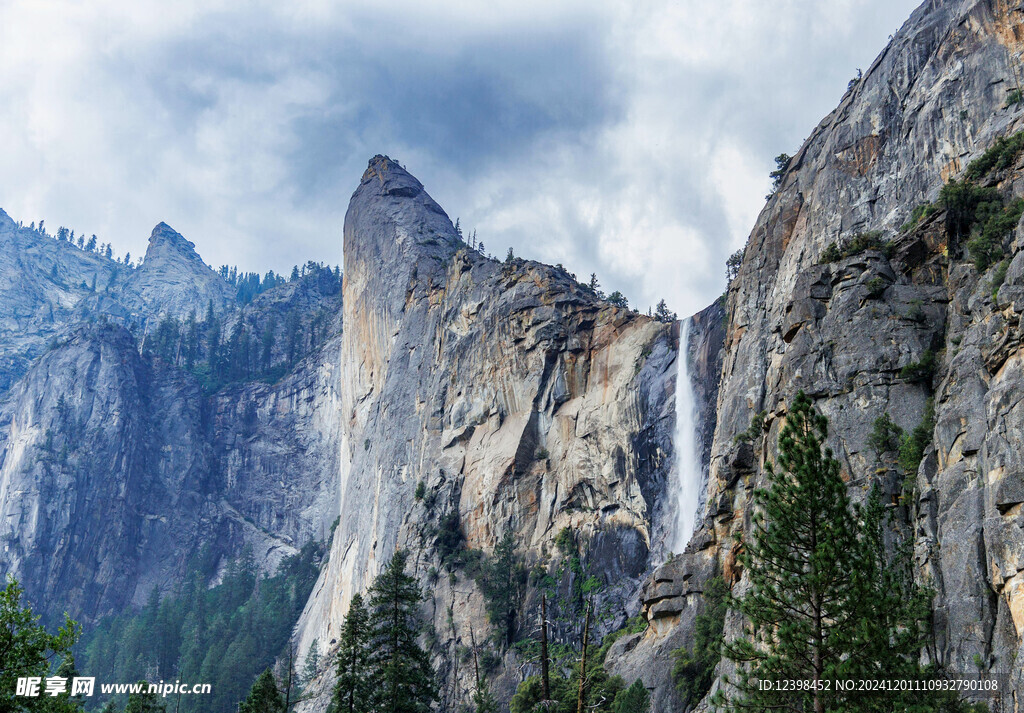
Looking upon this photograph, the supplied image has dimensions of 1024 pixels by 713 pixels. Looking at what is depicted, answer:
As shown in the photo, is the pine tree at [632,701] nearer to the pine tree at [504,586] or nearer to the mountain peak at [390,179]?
the pine tree at [504,586]

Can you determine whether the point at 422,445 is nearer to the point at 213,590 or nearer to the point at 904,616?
the point at 213,590

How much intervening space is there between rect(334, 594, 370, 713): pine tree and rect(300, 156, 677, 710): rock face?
59.9ft

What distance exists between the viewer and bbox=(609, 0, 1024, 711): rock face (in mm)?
19672

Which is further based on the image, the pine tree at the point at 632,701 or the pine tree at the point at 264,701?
the pine tree at the point at 264,701

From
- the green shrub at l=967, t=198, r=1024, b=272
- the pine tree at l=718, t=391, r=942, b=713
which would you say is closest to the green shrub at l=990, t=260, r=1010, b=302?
the green shrub at l=967, t=198, r=1024, b=272

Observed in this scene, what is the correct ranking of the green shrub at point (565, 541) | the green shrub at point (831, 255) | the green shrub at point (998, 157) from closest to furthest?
the green shrub at point (998, 157)
the green shrub at point (831, 255)
the green shrub at point (565, 541)

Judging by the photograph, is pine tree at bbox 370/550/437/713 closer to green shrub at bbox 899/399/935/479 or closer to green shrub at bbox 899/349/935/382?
green shrub at bbox 899/399/935/479

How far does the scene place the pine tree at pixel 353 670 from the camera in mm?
28906

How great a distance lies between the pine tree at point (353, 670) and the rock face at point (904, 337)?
424 inches

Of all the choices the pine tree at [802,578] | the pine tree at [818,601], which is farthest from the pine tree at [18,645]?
the pine tree at [802,578]

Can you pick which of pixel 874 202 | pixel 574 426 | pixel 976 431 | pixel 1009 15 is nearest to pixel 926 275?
pixel 874 202

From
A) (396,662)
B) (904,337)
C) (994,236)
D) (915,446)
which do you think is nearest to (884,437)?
(915,446)

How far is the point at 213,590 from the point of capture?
90188 mm

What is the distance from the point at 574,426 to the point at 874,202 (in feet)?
89.0
